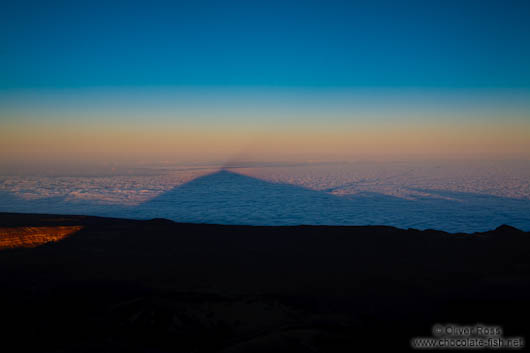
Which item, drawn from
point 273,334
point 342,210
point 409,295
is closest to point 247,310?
point 273,334

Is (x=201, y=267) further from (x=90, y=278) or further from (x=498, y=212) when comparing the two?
(x=498, y=212)

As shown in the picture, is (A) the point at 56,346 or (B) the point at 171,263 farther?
(B) the point at 171,263

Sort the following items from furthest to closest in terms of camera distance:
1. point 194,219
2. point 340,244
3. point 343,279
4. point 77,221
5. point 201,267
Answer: point 194,219 < point 77,221 < point 340,244 < point 201,267 < point 343,279

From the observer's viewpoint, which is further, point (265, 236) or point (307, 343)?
point (265, 236)

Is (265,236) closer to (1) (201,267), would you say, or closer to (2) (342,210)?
(1) (201,267)

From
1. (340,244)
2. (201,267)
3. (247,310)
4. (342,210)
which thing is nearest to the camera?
(247,310)

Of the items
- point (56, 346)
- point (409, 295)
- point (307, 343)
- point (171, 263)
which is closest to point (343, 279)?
point (409, 295)
